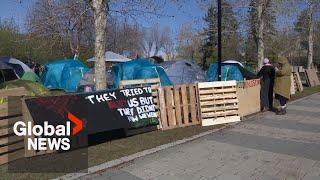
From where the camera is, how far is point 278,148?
345 inches

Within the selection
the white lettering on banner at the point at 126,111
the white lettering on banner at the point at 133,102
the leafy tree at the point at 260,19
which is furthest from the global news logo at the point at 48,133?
the leafy tree at the point at 260,19

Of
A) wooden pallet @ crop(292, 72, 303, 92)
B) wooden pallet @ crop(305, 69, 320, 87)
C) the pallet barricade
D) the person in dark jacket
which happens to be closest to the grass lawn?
the pallet barricade

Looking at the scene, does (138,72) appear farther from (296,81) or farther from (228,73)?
(296,81)

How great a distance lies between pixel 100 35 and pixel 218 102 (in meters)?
3.47

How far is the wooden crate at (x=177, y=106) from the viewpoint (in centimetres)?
1091

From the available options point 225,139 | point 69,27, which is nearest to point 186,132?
point 225,139

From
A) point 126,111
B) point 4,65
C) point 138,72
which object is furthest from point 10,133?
point 4,65

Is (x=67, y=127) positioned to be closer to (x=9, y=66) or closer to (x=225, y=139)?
(x=225, y=139)

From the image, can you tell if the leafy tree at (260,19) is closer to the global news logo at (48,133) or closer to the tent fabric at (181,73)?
the tent fabric at (181,73)

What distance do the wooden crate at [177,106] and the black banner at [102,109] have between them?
0.35 metres

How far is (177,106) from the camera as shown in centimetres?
1118

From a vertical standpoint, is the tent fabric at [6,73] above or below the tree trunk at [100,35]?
below

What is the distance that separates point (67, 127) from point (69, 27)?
563 centimetres

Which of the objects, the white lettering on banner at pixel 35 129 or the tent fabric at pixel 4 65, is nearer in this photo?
the white lettering on banner at pixel 35 129
